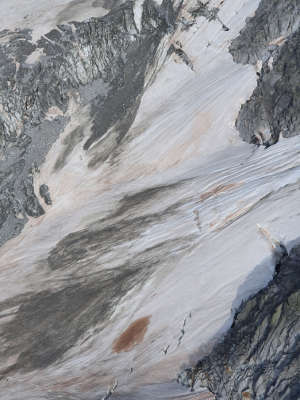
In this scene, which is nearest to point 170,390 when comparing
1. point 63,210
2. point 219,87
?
point 63,210

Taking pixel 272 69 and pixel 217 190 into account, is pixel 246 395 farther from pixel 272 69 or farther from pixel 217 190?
pixel 272 69

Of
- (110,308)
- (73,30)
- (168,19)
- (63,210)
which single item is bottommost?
(110,308)

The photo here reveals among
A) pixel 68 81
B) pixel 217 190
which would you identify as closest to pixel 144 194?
pixel 217 190

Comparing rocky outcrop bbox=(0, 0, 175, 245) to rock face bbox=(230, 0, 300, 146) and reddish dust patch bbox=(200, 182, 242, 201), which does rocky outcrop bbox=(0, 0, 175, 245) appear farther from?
reddish dust patch bbox=(200, 182, 242, 201)

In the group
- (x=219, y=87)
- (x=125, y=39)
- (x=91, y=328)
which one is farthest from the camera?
(x=125, y=39)

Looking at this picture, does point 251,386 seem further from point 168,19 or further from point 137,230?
point 168,19

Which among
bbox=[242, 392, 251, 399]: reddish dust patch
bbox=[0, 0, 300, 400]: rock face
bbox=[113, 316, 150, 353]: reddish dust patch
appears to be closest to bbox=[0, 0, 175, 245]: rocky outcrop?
bbox=[0, 0, 300, 400]: rock face

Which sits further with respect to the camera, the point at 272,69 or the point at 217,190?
the point at 272,69
